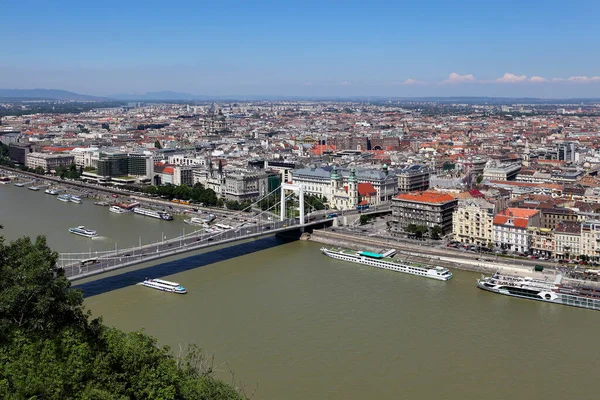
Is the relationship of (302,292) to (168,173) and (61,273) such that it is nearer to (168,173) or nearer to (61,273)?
(61,273)

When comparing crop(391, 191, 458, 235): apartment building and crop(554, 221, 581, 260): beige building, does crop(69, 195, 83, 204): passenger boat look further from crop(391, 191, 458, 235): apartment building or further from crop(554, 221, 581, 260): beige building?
crop(554, 221, 581, 260): beige building

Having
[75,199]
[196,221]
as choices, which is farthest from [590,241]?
[75,199]

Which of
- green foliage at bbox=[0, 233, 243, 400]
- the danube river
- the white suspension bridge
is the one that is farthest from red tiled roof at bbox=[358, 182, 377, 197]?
green foliage at bbox=[0, 233, 243, 400]

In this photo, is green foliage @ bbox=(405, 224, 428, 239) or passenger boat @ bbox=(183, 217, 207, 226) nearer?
green foliage @ bbox=(405, 224, 428, 239)

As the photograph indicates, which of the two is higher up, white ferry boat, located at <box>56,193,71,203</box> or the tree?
white ferry boat, located at <box>56,193,71,203</box>

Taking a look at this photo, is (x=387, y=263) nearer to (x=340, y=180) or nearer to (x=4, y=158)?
(x=340, y=180)

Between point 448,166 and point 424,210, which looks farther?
point 448,166
